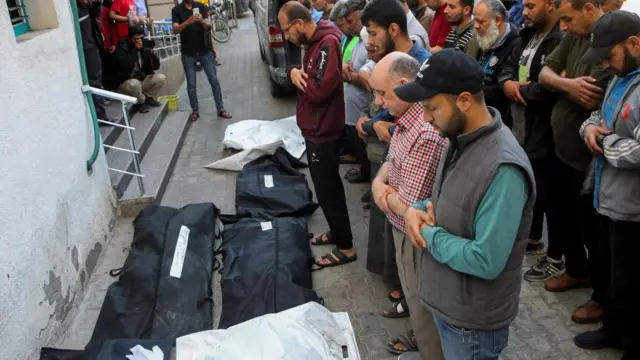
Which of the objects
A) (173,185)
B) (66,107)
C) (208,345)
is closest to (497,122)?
(208,345)

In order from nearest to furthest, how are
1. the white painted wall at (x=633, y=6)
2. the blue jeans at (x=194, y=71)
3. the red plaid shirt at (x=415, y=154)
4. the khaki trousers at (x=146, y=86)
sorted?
1. the red plaid shirt at (x=415, y=154)
2. the white painted wall at (x=633, y=6)
3. the khaki trousers at (x=146, y=86)
4. the blue jeans at (x=194, y=71)

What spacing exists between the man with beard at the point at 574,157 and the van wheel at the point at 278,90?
571 cm

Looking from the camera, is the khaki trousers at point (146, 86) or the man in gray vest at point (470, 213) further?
the khaki trousers at point (146, 86)

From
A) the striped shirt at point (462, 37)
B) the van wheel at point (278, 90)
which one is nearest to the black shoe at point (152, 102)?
the van wheel at point (278, 90)

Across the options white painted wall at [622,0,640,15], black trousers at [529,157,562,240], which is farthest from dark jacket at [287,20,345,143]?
white painted wall at [622,0,640,15]

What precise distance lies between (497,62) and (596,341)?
6.19ft

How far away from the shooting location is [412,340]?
304 centimetres

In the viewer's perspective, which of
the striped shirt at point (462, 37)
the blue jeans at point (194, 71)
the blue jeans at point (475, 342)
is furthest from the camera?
the blue jeans at point (194, 71)

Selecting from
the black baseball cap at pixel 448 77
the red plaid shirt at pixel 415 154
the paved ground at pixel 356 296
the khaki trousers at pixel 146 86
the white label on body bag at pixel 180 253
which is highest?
the black baseball cap at pixel 448 77

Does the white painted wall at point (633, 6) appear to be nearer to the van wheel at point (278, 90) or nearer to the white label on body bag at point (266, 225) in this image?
the white label on body bag at point (266, 225)

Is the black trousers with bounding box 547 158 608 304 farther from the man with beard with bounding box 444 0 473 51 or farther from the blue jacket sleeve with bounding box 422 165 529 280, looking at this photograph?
the blue jacket sleeve with bounding box 422 165 529 280

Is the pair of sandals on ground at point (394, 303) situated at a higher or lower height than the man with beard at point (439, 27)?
lower

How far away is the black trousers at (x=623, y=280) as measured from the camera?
246 centimetres

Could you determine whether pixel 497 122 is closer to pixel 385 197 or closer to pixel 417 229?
pixel 417 229
